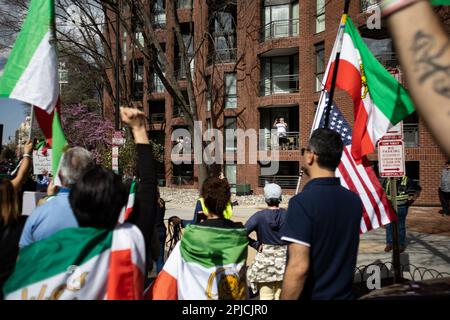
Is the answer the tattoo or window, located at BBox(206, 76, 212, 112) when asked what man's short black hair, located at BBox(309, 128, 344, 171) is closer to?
the tattoo

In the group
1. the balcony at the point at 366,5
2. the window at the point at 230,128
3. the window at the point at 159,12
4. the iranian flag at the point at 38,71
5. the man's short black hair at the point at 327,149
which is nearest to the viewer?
the man's short black hair at the point at 327,149

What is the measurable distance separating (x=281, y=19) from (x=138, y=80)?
587 inches

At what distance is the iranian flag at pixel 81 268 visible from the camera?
2131mm

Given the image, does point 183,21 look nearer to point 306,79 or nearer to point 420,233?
point 306,79

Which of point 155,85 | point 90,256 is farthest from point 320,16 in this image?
point 90,256

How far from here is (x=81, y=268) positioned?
216 centimetres

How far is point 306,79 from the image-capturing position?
2361 cm

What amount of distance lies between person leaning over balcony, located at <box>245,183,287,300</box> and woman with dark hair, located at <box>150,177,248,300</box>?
4.54 feet

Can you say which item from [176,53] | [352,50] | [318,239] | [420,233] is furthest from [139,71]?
[318,239]

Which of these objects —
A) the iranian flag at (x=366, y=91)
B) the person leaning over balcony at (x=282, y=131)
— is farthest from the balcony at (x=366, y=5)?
the iranian flag at (x=366, y=91)

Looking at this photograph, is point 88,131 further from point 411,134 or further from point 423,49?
point 423,49

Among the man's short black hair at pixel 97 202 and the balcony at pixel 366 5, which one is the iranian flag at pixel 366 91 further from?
the balcony at pixel 366 5
